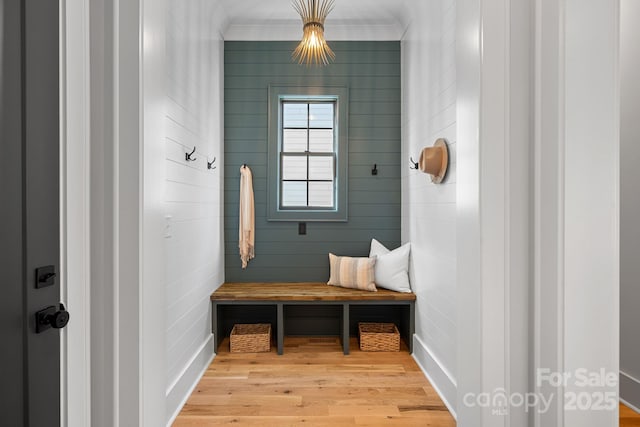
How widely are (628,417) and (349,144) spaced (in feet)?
8.85

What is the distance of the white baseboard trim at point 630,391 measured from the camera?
210 cm

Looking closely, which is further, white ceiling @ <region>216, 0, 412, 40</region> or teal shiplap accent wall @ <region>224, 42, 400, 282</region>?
teal shiplap accent wall @ <region>224, 42, 400, 282</region>

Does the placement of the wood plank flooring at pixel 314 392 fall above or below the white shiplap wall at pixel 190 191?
below

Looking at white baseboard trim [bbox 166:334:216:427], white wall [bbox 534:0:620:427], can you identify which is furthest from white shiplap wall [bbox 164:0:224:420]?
white wall [bbox 534:0:620:427]

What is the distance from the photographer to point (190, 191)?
2.47 meters

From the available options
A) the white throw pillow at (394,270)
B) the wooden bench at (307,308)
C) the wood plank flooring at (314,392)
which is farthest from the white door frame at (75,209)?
the white throw pillow at (394,270)

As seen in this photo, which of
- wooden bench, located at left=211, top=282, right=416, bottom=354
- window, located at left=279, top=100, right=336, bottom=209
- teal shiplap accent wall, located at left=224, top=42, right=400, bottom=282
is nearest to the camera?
wooden bench, located at left=211, top=282, right=416, bottom=354

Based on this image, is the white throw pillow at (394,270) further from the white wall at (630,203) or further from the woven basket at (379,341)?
the white wall at (630,203)

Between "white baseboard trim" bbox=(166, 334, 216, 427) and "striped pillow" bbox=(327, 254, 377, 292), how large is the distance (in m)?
1.16

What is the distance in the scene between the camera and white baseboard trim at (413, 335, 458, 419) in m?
2.15

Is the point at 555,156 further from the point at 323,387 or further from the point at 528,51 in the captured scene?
the point at 323,387

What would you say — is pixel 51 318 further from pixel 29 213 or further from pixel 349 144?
pixel 349 144

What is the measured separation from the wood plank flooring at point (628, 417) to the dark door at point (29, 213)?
2581 millimetres

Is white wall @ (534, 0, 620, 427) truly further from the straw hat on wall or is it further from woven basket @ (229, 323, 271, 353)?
woven basket @ (229, 323, 271, 353)
